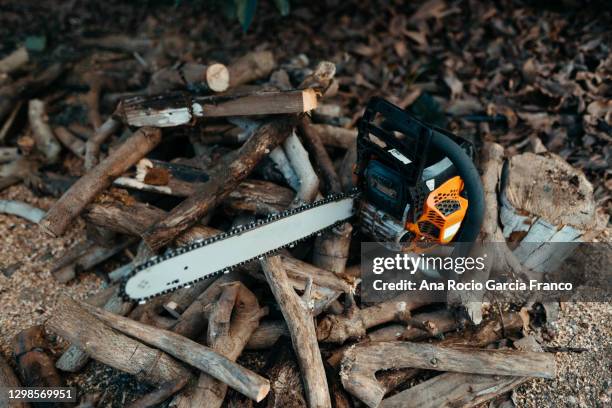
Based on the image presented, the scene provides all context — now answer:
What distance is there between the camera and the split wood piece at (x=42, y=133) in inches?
155

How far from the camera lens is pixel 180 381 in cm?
236

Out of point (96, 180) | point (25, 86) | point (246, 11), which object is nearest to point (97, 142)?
point (96, 180)

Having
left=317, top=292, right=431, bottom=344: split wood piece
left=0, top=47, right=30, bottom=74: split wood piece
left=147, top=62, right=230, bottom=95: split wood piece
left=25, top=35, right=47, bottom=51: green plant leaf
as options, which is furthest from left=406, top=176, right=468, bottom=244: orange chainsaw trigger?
left=25, top=35, right=47, bottom=51: green plant leaf

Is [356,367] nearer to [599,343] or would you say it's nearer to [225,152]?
[599,343]

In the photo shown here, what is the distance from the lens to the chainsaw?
2393 millimetres

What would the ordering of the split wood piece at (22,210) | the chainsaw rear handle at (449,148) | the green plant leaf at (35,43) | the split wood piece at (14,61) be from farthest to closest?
the green plant leaf at (35,43)
the split wood piece at (14,61)
the split wood piece at (22,210)
the chainsaw rear handle at (449,148)

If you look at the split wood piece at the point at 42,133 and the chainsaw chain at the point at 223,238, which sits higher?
the chainsaw chain at the point at 223,238

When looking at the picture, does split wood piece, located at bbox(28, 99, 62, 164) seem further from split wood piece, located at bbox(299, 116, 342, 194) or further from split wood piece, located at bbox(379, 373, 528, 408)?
split wood piece, located at bbox(379, 373, 528, 408)

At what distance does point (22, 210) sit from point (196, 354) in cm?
208

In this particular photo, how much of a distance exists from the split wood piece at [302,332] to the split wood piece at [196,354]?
0.21m

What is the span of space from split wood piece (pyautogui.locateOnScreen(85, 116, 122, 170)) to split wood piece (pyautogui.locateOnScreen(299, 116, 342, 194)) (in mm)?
1270

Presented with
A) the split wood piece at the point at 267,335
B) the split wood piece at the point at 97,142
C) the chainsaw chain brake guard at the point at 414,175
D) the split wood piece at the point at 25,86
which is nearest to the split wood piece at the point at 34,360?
the split wood piece at the point at 267,335

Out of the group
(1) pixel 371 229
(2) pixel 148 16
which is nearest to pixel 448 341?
(1) pixel 371 229

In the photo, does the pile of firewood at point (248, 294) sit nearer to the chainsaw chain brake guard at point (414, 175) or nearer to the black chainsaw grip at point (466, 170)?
the chainsaw chain brake guard at point (414, 175)
